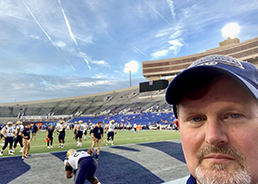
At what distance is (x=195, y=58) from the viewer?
51.1 m

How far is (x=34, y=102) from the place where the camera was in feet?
196

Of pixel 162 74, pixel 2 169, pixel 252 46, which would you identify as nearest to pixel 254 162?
pixel 2 169

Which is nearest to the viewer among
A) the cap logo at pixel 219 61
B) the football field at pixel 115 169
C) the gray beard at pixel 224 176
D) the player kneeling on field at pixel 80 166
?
the gray beard at pixel 224 176

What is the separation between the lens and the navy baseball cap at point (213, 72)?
0.76m

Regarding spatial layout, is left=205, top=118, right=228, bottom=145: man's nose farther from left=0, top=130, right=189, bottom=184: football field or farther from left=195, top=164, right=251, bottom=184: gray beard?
left=0, top=130, right=189, bottom=184: football field

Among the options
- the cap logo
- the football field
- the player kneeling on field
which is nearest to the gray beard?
the cap logo

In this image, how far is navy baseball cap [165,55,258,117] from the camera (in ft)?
2.50

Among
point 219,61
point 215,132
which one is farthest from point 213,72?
point 215,132

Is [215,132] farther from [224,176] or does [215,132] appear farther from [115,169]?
[115,169]

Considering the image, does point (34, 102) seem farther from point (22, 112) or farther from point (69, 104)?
point (69, 104)

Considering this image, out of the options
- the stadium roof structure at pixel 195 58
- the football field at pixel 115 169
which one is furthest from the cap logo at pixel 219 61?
the stadium roof structure at pixel 195 58

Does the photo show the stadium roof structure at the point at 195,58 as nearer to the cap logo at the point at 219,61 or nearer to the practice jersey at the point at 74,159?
the practice jersey at the point at 74,159

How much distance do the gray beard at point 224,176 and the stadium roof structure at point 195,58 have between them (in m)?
48.9

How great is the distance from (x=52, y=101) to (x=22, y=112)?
9.27 meters
